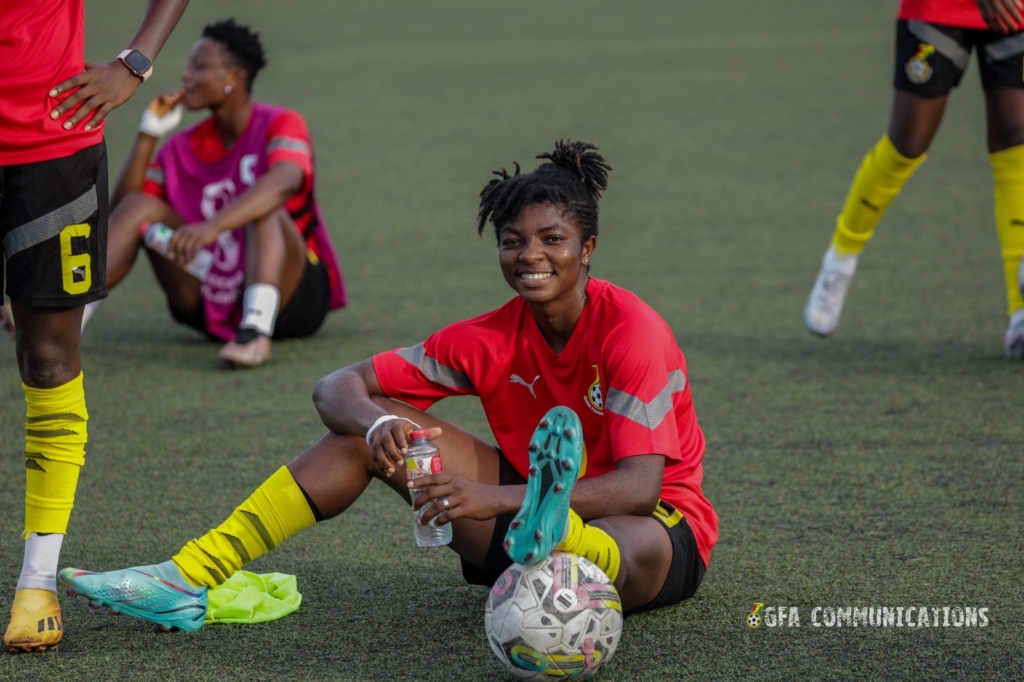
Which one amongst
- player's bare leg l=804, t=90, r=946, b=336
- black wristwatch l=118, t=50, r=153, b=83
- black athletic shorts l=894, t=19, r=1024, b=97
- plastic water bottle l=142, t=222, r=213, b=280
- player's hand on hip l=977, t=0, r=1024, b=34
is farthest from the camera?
plastic water bottle l=142, t=222, r=213, b=280

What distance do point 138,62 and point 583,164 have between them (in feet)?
3.45

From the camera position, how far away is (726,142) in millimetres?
10539

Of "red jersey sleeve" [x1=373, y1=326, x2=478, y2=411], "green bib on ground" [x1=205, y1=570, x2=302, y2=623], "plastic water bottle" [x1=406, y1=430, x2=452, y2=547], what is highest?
"red jersey sleeve" [x1=373, y1=326, x2=478, y2=411]

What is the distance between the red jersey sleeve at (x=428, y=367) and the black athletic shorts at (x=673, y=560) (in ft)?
1.19

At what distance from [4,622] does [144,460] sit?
1356mm

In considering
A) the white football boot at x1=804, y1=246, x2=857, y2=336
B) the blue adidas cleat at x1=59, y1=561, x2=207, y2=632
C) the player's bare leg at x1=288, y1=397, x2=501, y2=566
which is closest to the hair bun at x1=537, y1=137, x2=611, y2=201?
the player's bare leg at x1=288, y1=397, x2=501, y2=566

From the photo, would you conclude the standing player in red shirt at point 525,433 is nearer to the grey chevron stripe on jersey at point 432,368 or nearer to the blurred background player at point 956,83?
the grey chevron stripe on jersey at point 432,368

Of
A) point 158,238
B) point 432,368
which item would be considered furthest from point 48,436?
point 158,238

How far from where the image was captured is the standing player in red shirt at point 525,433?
2912 millimetres

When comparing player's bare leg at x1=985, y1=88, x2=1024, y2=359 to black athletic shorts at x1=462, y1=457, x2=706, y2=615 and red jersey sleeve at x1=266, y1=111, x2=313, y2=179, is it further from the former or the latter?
red jersey sleeve at x1=266, y1=111, x2=313, y2=179

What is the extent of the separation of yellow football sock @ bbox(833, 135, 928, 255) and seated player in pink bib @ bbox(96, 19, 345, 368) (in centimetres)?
228

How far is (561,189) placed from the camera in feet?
10.3

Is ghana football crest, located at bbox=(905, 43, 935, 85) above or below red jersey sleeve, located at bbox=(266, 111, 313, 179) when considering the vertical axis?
above

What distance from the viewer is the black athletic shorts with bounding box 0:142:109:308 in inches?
118
